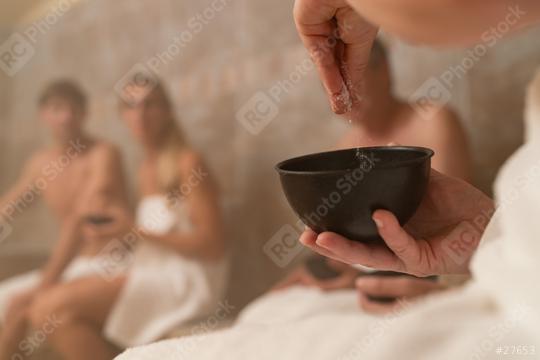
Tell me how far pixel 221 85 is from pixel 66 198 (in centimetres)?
75

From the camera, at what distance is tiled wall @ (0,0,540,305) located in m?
1.73

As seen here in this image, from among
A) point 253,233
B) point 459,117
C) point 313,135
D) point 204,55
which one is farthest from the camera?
point 204,55

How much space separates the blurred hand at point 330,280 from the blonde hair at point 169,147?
544 mm

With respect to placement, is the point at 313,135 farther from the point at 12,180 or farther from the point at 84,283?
the point at 12,180

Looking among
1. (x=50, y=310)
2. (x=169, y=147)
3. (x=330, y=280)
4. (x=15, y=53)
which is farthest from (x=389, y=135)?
(x=15, y=53)

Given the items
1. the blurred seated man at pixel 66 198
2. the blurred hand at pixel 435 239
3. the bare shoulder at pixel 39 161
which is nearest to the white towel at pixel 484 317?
the blurred hand at pixel 435 239

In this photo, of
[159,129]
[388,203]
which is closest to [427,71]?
[159,129]

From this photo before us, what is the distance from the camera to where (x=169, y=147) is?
5.73ft

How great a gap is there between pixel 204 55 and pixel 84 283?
1.00 m

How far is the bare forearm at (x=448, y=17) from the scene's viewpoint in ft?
0.91

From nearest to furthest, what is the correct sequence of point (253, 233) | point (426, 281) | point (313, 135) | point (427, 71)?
point (426, 281) → point (427, 71) → point (313, 135) → point (253, 233)

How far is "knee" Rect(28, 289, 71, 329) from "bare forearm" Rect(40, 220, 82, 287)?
0.08 meters

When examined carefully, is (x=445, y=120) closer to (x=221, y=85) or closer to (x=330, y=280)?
(x=330, y=280)

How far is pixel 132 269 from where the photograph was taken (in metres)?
1.52
